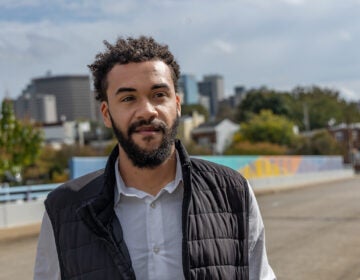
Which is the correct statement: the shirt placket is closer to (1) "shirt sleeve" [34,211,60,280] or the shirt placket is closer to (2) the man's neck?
(2) the man's neck

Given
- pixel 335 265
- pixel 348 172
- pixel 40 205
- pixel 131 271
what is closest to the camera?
pixel 131 271

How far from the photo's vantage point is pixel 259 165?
34688 mm

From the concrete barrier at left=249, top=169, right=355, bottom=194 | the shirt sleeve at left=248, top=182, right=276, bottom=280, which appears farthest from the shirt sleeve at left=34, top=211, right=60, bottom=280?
the concrete barrier at left=249, top=169, right=355, bottom=194

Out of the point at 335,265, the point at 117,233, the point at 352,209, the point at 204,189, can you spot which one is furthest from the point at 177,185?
the point at 352,209

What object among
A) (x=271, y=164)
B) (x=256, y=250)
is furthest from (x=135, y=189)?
(x=271, y=164)

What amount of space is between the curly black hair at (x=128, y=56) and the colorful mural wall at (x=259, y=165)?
1499cm

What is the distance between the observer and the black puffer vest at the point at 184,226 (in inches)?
87.6

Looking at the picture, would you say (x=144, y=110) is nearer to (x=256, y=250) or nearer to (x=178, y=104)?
(x=178, y=104)

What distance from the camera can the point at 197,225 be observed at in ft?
7.50

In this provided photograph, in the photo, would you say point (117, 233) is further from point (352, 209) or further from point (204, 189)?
point (352, 209)

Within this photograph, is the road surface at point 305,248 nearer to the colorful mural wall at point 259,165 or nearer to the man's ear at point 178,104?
the colorful mural wall at point 259,165

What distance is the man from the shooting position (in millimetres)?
2244

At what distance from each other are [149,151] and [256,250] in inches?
23.8

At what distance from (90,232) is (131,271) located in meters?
0.23
